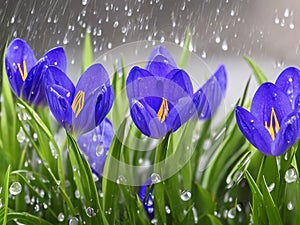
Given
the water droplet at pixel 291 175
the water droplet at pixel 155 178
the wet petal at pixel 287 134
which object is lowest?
the water droplet at pixel 155 178

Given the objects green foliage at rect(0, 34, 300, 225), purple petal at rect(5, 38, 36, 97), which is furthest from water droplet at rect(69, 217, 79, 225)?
purple petal at rect(5, 38, 36, 97)

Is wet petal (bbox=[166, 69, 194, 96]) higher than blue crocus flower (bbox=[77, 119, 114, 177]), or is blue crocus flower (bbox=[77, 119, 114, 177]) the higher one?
wet petal (bbox=[166, 69, 194, 96])

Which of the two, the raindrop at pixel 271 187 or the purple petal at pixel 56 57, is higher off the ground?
the purple petal at pixel 56 57

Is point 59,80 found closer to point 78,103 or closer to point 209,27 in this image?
point 78,103

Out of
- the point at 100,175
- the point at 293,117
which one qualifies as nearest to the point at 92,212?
the point at 100,175

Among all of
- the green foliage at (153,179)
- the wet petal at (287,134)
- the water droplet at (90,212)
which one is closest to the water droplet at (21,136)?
the green foliage at (153,179)

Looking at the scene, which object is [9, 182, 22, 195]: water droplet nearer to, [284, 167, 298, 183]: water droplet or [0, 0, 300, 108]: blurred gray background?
[0, 0, 300, 108]: blurred gray background

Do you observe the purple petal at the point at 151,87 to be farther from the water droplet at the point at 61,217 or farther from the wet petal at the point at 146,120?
the water droplet at the point at 61,217

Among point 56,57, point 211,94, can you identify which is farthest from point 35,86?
point 211,94
